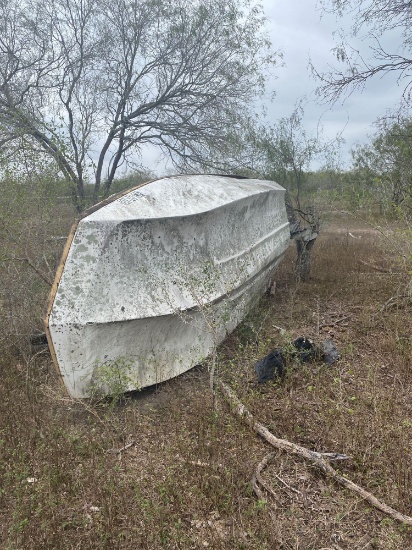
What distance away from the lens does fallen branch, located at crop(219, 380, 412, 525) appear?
7.95ft

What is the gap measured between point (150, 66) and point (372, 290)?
7.53 metres

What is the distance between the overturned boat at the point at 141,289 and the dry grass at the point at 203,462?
11.1 inches

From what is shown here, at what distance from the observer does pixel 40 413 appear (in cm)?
352

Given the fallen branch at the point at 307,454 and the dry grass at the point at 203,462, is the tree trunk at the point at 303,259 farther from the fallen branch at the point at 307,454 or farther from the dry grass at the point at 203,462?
the fallen branch at the point at 307,454

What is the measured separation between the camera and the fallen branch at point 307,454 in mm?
2422

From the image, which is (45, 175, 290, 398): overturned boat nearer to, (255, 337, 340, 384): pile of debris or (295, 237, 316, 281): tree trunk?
(255, 337, 340, 384): pile of debris

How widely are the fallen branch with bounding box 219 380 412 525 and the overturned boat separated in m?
0.49

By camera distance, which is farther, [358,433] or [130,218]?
[130,218]

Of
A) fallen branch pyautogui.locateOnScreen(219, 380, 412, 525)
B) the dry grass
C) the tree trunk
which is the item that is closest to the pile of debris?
the dry grass

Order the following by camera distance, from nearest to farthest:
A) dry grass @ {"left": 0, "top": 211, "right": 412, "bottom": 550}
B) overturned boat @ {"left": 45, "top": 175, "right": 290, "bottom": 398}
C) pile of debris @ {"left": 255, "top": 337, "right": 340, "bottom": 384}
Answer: dry grass @ {"left": 0, "top": 211, "right": 412, "bottom": 550}
overturned boat @ {"left": 45, "top": 175, "right": 290, "bottom": 398}
pile of debris @ {"left": 255, "top": 337, "right": 340, "bottom": 384}

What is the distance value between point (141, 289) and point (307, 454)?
68.4 inches

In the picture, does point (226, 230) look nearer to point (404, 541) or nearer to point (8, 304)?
point (8, 304)

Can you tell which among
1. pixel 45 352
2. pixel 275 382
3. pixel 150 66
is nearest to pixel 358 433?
pixel 275 382

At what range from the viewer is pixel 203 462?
2885 millimetres
